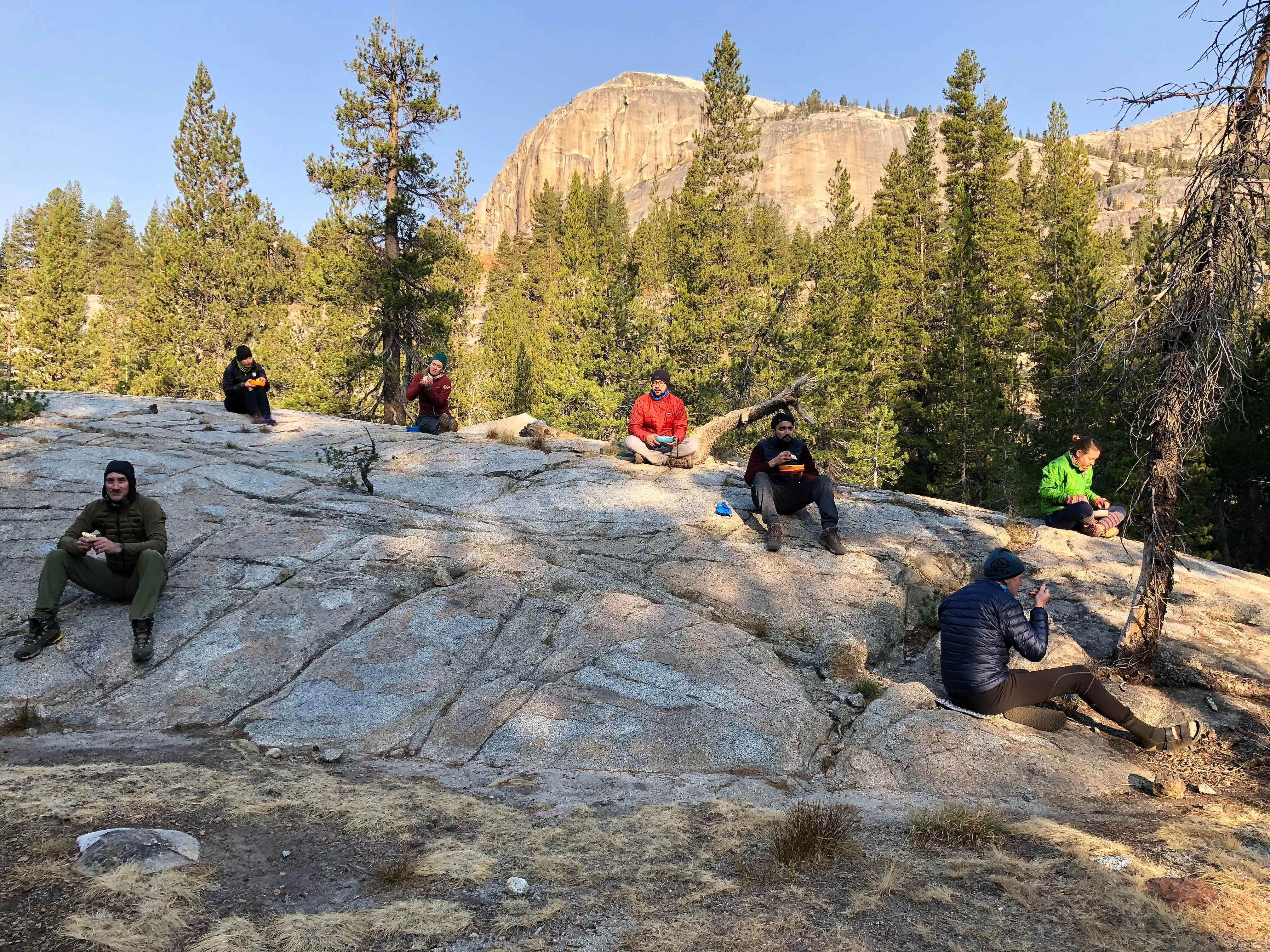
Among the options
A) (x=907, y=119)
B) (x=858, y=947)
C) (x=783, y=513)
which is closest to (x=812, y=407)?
(x=783, y=513)

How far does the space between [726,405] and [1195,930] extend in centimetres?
2295

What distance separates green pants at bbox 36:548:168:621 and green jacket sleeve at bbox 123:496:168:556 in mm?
69

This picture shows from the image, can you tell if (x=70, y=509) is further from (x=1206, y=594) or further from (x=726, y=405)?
(x=726, y=405)

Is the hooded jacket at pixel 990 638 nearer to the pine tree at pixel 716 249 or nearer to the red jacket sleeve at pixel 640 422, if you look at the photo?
the red jacket sleeve at pixel 640 422

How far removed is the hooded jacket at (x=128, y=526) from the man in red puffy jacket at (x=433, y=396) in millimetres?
7439

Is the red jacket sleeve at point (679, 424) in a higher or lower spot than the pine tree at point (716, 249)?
lower

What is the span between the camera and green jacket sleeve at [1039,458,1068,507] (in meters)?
9.96

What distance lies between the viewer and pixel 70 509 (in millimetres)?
7941

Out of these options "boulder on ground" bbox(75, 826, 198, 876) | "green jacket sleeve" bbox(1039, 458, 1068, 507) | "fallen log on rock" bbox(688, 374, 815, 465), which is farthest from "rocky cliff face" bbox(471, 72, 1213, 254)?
"boulder on ground" bbox(75, 826, 198, 876)

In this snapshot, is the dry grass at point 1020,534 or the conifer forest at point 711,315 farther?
the conifer forest at point 711,315

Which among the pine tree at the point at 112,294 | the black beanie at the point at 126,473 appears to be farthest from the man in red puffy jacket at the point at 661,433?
the pine tree at the point at 112,294

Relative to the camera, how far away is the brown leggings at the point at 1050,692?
18.1 ft

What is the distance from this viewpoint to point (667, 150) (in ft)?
422

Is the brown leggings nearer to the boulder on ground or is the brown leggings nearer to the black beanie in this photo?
the boulder on ground
